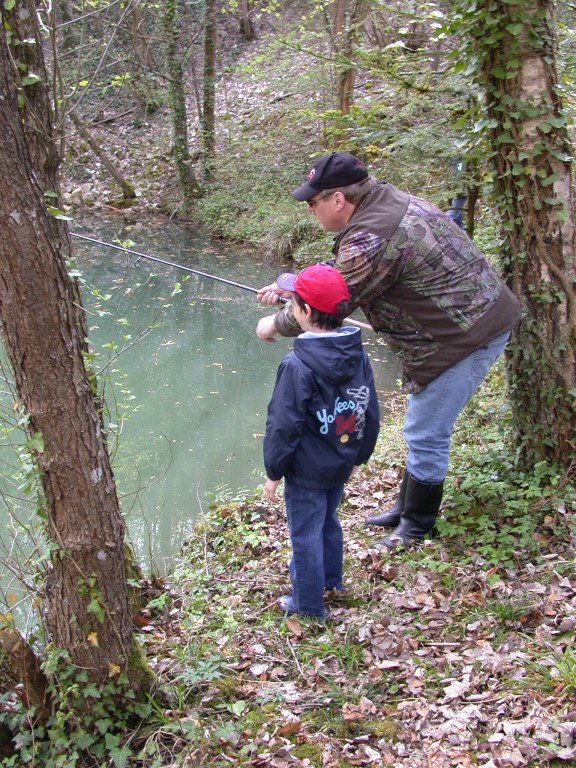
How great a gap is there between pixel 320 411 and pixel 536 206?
1617 millimetres

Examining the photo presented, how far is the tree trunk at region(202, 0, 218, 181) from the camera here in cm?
1662

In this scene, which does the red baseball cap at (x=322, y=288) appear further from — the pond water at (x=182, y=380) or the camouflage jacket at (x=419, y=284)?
the pond water at (x=182, y=380)

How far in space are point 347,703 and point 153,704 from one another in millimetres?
758

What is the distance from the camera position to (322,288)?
8.49 ft

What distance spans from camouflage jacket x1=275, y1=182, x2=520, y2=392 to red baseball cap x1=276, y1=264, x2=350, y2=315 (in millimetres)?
198

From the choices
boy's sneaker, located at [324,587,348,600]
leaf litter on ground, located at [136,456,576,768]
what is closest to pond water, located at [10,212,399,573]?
leaf litter on ground, located at [136,456,576,768]

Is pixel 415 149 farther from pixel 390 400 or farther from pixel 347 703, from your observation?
pixel 347 703

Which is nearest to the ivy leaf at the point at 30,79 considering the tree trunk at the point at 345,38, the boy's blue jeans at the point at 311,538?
the boy's blue jeans at the point at 311,538

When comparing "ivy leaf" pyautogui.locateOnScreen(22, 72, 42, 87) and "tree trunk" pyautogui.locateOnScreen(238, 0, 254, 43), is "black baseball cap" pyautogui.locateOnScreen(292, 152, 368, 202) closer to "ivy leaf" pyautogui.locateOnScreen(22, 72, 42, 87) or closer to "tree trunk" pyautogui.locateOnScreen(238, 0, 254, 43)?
"ivy leaf" pyautogui.locateOnScreen(22, 72, 42, 87)

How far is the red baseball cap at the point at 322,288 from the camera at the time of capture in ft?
8.49

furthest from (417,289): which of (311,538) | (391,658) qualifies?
(391,658)

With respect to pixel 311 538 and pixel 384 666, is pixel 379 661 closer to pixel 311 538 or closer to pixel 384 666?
pixel 384 666

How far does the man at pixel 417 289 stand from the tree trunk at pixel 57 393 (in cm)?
100

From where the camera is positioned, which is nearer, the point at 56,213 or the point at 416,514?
the point at 56,213
